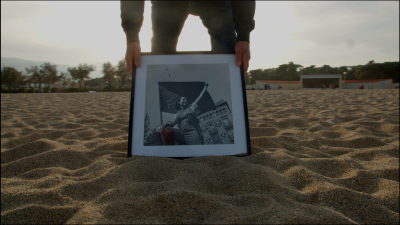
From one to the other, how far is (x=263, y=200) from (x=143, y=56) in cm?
113

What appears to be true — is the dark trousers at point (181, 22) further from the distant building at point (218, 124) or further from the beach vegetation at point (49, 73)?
the beach vegetation at point (49, 73)

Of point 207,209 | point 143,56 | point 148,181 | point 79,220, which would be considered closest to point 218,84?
point 143,56

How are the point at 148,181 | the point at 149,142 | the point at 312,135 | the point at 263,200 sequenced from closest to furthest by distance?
the point at 263,200 → the point at 148,181 → the point at 149,142 → the point at 312,135

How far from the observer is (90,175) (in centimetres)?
110

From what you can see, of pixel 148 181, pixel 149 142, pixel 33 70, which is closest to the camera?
pixel 148 181

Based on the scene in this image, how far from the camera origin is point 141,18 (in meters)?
1.67

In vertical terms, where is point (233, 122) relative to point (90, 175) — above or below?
above

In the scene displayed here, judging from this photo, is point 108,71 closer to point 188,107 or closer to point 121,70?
point 121,70

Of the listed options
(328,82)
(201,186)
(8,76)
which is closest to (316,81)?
(328,82)

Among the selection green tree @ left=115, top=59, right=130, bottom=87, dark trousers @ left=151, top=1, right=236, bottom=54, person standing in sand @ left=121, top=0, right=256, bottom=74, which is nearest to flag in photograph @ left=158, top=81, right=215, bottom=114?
person standing in sand @ left=121, top=0, right=256, bottom=74

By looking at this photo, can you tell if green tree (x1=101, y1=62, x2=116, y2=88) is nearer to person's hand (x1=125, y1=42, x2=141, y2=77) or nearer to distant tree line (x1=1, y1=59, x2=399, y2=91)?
distant tree line (x1=1, y1=59, x2=399, y2=91)

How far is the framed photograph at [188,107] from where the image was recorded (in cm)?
135

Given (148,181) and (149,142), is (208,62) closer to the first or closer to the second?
(149,142)

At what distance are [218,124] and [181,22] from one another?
1.21m
